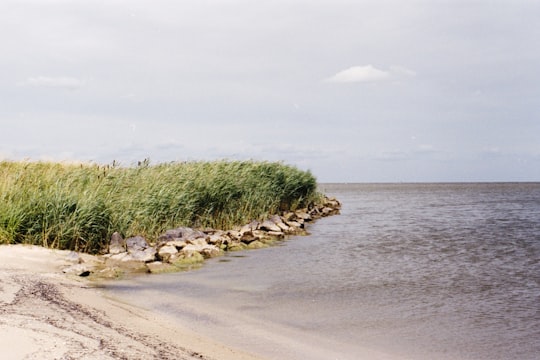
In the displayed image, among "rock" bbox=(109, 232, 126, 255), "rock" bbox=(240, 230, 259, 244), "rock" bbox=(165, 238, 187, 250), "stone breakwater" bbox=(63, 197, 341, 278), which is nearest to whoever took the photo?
"stone breakwater" bbox=(63, 197, 341, 278)

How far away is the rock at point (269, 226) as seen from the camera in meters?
→ 21.8

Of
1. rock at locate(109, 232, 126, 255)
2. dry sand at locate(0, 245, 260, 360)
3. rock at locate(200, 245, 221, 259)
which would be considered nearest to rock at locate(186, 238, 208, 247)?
rock at locate(200, 245, 221, 259)

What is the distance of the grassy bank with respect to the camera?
13.5 meters

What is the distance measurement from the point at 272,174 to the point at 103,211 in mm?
13116

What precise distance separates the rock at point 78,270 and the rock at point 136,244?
2.71 metres

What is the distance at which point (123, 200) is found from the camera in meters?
15.9

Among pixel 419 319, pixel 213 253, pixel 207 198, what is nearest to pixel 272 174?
pixel 207 198

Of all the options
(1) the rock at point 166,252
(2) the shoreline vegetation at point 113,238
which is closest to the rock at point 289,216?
(2) the shoreline vegetation at point 113,238

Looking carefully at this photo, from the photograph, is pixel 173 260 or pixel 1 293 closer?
pixel 1 293

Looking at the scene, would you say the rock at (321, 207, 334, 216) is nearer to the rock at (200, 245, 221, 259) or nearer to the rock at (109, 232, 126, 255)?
the rock at (200, 245, 221, 259)

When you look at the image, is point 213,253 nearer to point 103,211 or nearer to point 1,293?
point 103,211

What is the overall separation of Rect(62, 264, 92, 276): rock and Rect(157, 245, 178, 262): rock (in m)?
2.88

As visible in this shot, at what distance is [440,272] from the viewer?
14.1 metres

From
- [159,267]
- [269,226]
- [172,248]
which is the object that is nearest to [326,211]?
[269,226]
